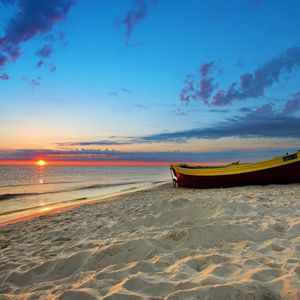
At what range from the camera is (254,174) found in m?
15.0

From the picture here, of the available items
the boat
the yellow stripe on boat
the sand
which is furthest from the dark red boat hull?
the sand

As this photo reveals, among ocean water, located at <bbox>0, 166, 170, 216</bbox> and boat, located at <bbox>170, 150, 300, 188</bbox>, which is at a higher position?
boat, located at <bbox>170, 150, 300, 188</bbox>

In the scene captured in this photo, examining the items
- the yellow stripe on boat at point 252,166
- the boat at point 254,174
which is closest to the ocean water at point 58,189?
the boat at point 254,174

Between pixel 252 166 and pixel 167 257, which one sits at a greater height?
pixel 252 166

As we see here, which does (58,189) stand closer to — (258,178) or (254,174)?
(254,174)

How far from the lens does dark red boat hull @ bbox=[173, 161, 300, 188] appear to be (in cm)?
1419

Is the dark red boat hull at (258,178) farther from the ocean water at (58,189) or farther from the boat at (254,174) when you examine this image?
the ocean water at (58,189)

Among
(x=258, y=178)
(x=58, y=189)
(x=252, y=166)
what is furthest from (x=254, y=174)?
(x=58, y=189)

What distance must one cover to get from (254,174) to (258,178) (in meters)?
0.29

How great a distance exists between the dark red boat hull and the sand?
7.61m

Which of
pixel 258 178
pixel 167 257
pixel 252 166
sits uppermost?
pixel 252 166

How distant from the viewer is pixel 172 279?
10.8 ft

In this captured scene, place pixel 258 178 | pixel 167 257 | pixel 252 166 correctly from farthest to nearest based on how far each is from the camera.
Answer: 1. pixel 252 166
2. pixel 258 178
3. pixel 167 257

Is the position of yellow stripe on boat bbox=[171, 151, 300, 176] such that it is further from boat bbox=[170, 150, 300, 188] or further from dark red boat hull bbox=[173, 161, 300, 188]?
dark red boat hull bbox=[173, 161, 300, 188]
